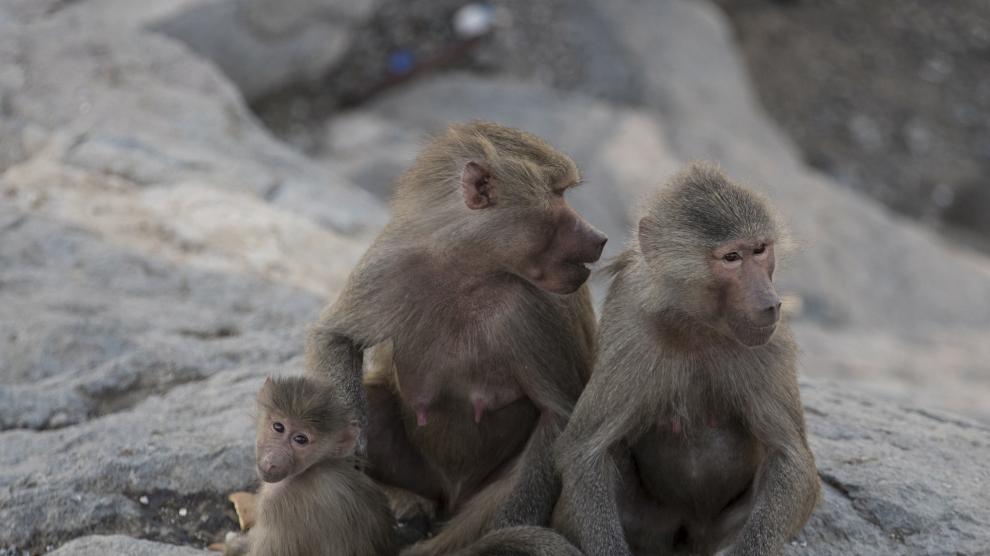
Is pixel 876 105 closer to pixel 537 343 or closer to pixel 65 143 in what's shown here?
pixel 65 143

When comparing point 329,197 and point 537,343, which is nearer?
point 537,343

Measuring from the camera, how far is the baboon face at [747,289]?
2.94m

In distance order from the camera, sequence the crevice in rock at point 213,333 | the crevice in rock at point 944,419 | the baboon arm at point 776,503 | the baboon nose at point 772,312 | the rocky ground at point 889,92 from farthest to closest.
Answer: the rocky ground at point 889,92 < the crevice in rock at point 213,333 < the crevice in rock at point 944,419 < the baboon arm at point 776,503 < the baboon nose at point 772,312

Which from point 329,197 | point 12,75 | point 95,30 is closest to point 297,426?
point 329,197

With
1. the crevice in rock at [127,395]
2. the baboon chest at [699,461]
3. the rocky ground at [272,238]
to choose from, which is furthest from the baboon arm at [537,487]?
the crevice in rock at [127,395]

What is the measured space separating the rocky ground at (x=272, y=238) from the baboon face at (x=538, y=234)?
62cm

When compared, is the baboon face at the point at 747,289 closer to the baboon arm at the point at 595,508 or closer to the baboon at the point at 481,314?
the baboon at the point at 481,314

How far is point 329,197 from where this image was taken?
614 cm

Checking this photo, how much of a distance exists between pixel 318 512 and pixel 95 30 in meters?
4.65

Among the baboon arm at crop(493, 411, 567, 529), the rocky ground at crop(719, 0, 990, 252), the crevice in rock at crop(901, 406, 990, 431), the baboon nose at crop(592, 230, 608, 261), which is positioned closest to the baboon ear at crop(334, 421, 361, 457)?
the baboon arm at crop(493, 411, 567, 529)

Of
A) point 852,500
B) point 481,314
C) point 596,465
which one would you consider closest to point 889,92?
point 852,500

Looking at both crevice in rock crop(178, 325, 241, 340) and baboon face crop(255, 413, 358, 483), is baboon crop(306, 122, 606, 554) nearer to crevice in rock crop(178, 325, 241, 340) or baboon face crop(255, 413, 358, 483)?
baboon face crop(255, 413, 358, 483)

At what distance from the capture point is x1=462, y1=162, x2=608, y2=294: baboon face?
3.28 metres

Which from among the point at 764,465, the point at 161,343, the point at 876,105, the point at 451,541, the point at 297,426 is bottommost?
the point at 876,105
